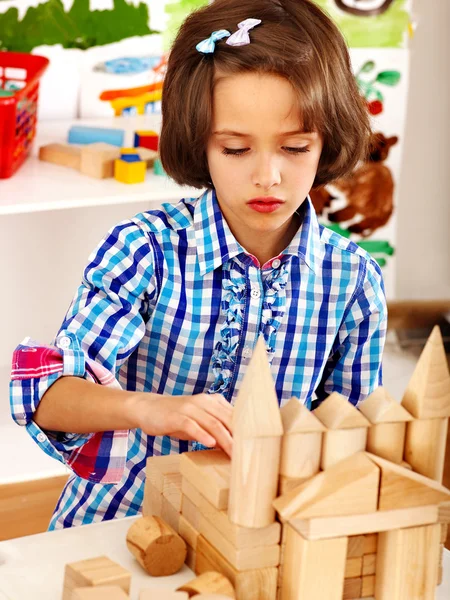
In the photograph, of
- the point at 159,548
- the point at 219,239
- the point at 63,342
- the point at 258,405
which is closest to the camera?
the point at 258,405

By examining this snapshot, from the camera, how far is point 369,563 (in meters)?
0.81

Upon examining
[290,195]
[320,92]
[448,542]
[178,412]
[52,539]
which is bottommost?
[448,542]

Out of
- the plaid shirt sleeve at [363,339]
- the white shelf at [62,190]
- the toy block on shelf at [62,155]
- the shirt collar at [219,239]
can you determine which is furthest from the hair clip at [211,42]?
the toy block on shelf at [62,155]

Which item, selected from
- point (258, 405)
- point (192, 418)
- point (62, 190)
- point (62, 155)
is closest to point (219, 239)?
point (192, 418)

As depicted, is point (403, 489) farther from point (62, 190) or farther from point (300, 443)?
point (62, 190)

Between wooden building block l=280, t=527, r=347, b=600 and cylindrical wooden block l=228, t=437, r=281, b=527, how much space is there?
30 mm

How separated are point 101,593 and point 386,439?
251 millimetres

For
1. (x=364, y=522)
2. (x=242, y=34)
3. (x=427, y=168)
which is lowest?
(x=427, y=168)

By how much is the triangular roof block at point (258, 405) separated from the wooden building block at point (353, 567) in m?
0.14

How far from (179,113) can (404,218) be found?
6.40 feet

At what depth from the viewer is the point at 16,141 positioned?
185 centimetres

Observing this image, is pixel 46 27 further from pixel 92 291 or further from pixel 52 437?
pixel 52 437

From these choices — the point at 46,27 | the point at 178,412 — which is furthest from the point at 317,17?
the point at 46,27

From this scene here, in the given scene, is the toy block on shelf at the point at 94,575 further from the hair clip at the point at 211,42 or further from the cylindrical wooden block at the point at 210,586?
the hair clip at the point at 211,42
